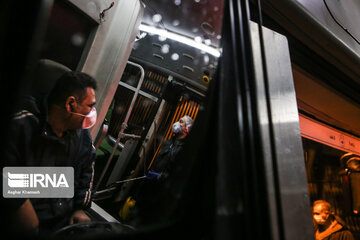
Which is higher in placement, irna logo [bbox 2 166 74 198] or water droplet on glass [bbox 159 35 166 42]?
water droplet on glass [bbox 159 35 166 42]

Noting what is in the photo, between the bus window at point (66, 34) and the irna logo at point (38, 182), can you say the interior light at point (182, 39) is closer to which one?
the bus window at point (66, 34)

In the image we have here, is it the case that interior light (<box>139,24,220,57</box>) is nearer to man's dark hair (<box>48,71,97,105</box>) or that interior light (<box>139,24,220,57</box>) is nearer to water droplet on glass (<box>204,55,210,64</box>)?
water droplet on glass (<box>204,55,210,64</box>)

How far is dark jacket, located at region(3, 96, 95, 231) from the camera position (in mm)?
1241

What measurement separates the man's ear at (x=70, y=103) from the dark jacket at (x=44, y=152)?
159 millimetres

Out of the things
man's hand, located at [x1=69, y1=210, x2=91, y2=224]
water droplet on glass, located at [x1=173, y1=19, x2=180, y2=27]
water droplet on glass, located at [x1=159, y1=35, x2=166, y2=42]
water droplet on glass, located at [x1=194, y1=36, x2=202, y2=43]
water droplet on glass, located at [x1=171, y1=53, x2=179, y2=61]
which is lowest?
man's hand, located at [x1=69, y1=210, x2=91, y2=224]

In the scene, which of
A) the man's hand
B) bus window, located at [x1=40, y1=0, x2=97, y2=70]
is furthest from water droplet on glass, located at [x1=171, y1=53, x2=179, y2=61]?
the man's hand

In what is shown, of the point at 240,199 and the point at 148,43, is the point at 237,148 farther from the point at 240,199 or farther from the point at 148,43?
the point at 148,43

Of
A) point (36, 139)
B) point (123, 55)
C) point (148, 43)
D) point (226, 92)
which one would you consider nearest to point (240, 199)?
point (226, 92)

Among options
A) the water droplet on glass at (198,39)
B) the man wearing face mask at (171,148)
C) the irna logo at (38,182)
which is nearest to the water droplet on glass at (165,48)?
the water droplet on glass at (198,39)

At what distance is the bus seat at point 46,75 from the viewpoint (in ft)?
4.92

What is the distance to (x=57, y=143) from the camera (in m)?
1.47

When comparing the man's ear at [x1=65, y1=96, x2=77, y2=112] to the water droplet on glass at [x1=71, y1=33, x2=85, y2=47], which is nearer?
the man's ear at [x1=65, y1=96, x2=77, y2=112]

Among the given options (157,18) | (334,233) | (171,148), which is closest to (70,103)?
(171,148)

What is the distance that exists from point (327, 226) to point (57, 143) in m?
5.20
